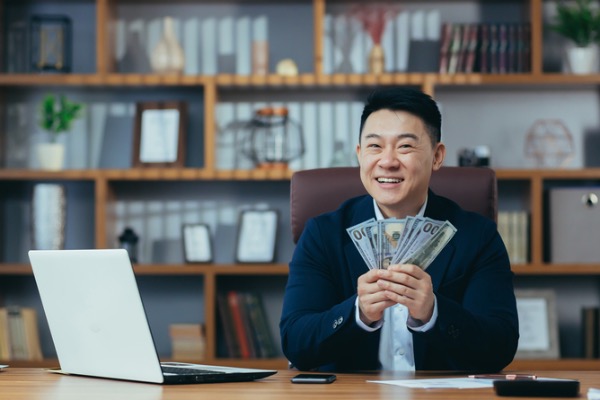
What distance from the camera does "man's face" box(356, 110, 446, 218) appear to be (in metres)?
2.21

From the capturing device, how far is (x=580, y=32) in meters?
4.12

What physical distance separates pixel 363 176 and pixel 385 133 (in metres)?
0.11

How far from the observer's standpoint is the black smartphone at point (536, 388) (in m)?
1.44

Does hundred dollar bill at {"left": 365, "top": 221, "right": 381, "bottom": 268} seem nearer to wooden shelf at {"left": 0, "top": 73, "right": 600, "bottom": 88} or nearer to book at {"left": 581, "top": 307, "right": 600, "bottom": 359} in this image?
wooden shelf at {"left": 0, "top": 73, "right": 600, "bottom": 88}

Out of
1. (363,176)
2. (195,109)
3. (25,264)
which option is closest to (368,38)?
(195,109)

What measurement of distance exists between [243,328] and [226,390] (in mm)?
2555

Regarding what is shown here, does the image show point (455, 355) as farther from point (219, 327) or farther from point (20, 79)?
point (20, 79)

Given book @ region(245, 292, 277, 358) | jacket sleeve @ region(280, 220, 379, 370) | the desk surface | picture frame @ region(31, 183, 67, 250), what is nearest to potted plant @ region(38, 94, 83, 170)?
picture frame @ region(31, 183, 67, 250)

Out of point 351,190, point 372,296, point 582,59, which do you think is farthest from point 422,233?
point 582,59

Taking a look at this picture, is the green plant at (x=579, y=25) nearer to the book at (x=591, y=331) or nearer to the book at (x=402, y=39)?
the book at (x=402, y=39)

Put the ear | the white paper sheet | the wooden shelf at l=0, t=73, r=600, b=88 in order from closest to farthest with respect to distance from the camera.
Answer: the white paper sheet, the ear, the wooden shelf at l=0, t=73, r=600, b=88

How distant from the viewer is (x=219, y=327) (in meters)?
4.18

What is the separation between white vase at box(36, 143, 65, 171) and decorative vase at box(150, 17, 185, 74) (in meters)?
0.54

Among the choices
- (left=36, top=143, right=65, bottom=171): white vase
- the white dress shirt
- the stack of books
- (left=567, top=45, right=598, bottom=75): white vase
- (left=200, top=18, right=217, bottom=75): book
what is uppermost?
(left=200, top=18, right=217, bottom=75): book
